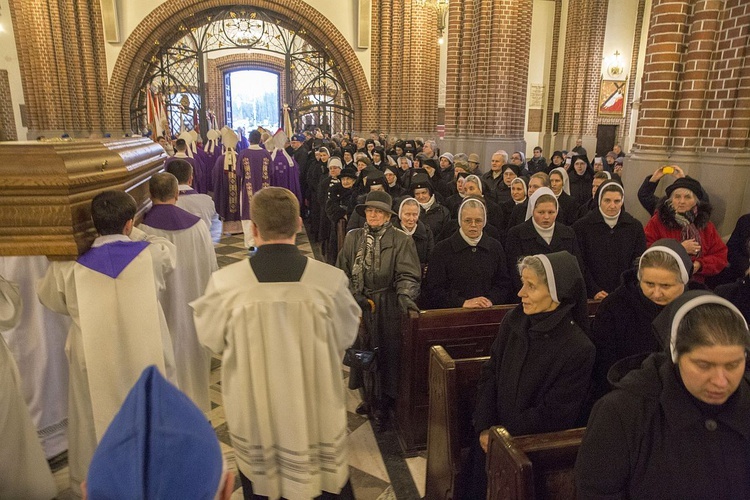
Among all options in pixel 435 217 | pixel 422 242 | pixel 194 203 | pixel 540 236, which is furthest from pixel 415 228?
pixel 194 203

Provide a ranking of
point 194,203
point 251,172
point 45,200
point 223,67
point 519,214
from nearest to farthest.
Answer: point 45,200 < point 194,203 < point 519,214 < point 251,172 < point 223,67

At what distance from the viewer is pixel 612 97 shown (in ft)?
54.9

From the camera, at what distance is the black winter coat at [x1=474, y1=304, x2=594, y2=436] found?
223cm

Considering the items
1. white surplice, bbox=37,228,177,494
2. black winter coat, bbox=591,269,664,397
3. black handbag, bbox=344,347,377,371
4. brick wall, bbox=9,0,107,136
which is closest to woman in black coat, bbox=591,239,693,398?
black winter coat, bbox=591,269,664,397

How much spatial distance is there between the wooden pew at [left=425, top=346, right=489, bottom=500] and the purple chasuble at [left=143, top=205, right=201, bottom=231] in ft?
6.49

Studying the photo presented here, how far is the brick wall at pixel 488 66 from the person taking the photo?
9.03m

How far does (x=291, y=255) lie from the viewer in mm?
→ 2133

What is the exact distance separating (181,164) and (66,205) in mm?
2048

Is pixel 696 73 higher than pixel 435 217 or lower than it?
higher

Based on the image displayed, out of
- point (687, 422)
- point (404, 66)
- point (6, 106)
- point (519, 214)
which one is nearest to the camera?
point (687, 422)

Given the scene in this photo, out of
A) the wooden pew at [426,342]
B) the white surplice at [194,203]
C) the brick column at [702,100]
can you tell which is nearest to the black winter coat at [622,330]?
the wooden pew at [426,342]

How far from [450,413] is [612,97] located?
661 inches

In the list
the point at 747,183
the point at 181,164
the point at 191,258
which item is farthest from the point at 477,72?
the point at 191,258

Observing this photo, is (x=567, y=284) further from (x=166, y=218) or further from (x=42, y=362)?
(x=42, y=362)
